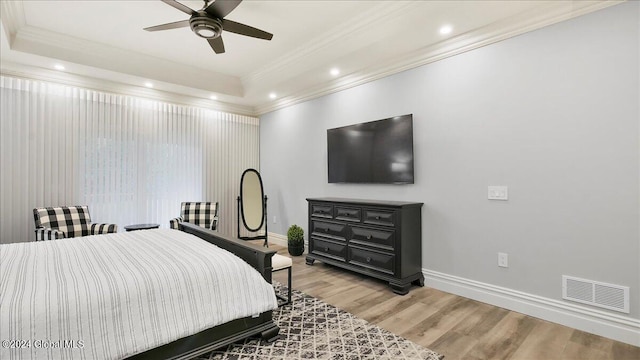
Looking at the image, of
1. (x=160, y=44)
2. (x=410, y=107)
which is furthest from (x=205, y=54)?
(x=410, y=107)

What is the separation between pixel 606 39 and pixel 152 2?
3941mm

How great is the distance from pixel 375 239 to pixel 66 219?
12.3ft

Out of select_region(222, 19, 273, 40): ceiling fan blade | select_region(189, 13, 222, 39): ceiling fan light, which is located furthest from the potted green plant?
select_region(189, 13, 222, 39): ceiling fan light

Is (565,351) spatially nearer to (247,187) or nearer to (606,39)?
(606,39)

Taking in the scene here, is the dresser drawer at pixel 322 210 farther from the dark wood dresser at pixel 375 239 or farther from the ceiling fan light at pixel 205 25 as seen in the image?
the ceiling fan light at pixel 205 25

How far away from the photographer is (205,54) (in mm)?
4160

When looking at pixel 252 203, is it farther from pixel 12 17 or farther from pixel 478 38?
pixel 478 38

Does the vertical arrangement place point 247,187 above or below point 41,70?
below

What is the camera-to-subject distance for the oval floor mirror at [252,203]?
5.33 metres

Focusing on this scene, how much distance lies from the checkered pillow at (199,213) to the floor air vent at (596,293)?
427 cm

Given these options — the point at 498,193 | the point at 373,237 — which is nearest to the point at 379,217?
the point at 373,237

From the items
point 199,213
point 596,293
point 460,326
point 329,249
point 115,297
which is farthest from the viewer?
point 199,213

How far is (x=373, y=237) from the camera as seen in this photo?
11.4ft

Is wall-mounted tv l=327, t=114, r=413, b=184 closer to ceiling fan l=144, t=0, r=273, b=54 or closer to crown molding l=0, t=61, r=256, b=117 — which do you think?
ceiling fan l=144, t=0, r=273, b=54
